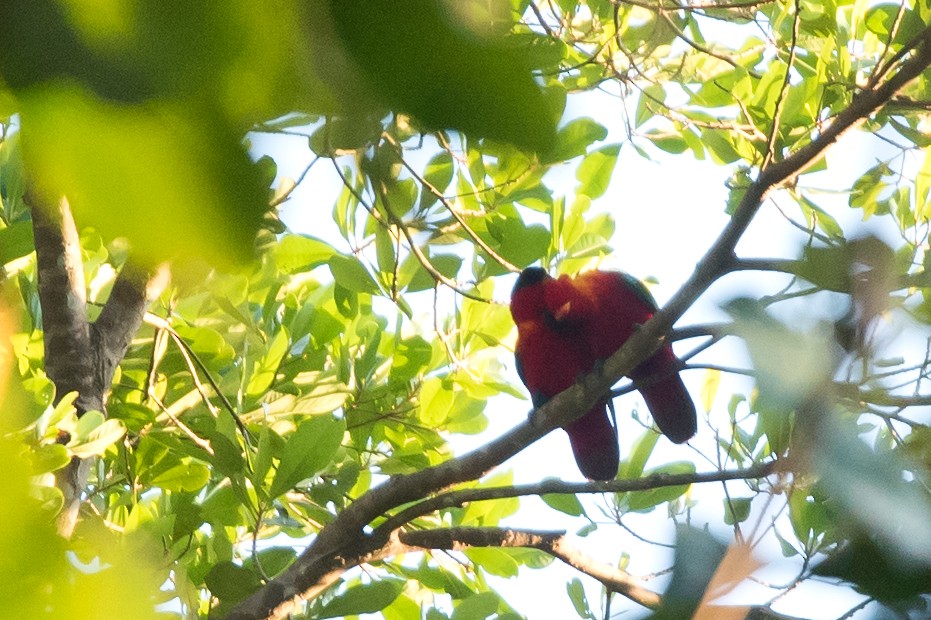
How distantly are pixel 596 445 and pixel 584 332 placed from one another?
2.09 feet

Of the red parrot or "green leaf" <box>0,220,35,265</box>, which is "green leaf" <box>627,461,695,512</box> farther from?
"green leaf" <box>0,220,35,265</box>

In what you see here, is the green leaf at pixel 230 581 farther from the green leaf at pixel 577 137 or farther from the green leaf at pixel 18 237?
the green leaf at pixel 577 137

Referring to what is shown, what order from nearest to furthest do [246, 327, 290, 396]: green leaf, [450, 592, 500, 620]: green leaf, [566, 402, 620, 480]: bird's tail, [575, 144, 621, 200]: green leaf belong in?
[450, 592, 500, 620]: green leaf, [246, 327, 290, 396]: green leaf, [575, 144, 621, 200]: green leaf, [566, 402, 620, 480]: bird's tail

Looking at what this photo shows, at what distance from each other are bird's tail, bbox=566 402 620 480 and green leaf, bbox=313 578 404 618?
1.88 metres

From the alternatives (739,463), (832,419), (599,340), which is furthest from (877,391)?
(599,340)

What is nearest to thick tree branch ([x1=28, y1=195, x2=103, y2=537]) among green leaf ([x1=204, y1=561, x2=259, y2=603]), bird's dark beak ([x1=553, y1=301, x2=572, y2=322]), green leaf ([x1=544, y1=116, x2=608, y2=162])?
green leaf ([x1=204, y1=561, x2=259, y2=603])

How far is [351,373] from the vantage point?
3137 millimetres

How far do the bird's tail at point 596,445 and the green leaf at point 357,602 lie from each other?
1.88m

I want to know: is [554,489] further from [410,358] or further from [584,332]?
[584,332]

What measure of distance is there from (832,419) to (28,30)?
62cm

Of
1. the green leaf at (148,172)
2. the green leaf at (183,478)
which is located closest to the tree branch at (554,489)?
the green leaf at (183,478)

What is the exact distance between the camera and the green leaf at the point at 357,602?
239 centimetres

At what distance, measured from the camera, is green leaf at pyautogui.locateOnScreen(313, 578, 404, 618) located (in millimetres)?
2391

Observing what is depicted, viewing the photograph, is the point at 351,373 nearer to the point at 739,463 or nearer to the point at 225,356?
the point at 225,356
